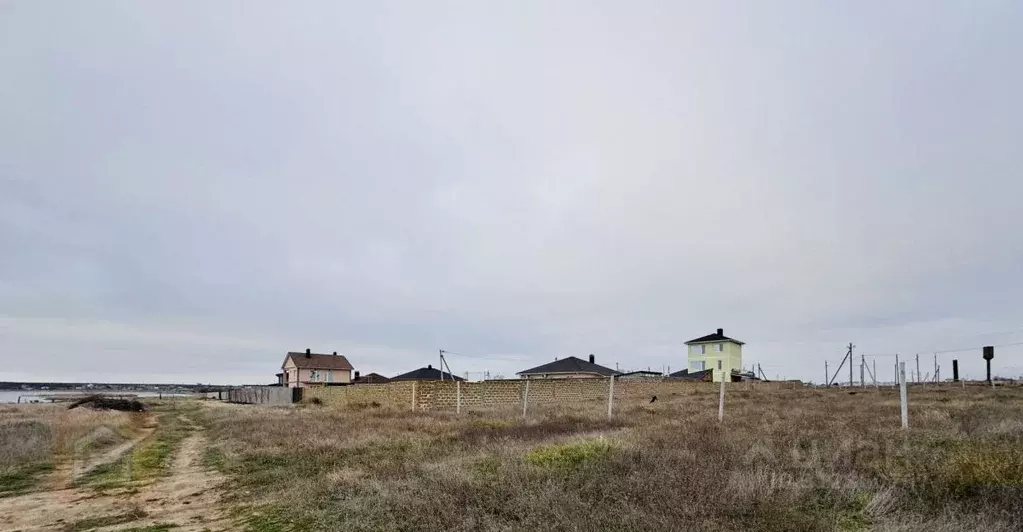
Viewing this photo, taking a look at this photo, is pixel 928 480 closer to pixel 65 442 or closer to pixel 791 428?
pixel 791 428

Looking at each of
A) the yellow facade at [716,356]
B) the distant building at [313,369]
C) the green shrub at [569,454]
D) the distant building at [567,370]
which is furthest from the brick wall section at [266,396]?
the yellow facade at [716,356]

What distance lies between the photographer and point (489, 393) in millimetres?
26375

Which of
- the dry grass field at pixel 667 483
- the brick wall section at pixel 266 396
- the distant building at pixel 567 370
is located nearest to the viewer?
the dry grass field at pixel 667 483

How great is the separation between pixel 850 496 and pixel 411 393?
22.1 m

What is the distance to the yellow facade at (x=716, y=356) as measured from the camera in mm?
60875

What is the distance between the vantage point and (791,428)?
11.1m

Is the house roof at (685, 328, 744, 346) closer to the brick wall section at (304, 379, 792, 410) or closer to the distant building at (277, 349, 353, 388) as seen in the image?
the brick wall section at (304, 379, 792, 410)

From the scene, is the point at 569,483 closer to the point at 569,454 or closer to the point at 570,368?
the point at 569,454

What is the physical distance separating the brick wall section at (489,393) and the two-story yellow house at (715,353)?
2667cm

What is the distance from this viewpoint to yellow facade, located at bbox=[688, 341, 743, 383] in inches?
2397

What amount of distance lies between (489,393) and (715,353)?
4280cm

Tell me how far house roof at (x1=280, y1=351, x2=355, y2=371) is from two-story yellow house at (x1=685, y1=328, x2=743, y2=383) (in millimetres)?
44563

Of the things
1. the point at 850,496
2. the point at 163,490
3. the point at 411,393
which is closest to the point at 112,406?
the point at 411,393

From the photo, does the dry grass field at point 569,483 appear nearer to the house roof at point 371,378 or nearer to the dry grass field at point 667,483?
the dry grass field at point 667,483
